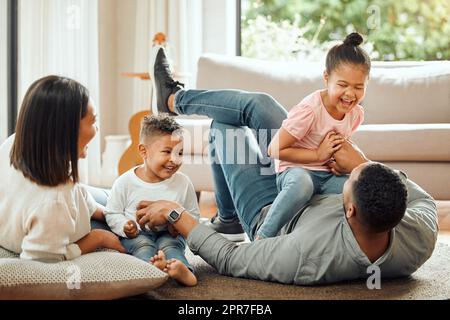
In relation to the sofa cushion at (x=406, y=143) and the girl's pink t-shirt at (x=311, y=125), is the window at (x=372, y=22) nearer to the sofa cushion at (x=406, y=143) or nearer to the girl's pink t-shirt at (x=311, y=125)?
the sofa cushion at (x=406, y=143)

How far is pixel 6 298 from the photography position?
156cm

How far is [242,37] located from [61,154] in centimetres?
442

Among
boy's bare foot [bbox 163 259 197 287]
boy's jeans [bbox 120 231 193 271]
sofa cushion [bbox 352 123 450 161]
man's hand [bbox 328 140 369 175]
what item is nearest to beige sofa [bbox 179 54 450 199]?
sofa cushion [bbox 352 123 450 161]

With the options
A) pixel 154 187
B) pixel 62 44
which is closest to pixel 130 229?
pixel 154 187

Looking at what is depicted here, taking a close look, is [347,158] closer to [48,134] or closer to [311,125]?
[311,125]

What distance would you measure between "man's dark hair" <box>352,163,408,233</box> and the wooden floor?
4.92ft

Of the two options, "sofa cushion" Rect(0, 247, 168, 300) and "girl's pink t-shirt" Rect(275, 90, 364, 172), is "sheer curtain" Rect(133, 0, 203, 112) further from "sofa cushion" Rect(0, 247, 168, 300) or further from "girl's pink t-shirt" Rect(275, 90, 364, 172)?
"sofa cushion" Rect(0, 247, 168, 300)

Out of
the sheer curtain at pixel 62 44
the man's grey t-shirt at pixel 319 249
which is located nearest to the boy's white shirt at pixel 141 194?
the man's grey t-shirt at pixel 319 249

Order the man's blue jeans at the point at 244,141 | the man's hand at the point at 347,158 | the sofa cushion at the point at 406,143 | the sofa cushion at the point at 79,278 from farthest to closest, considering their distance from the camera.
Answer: the sofa cushion at the point at 406,143
the man's blue jeans at the point at 244,141
the man's hand at the point at 347,158
the sofa cushion at the point at 79,278

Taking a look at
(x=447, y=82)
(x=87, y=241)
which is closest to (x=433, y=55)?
(x=447, y=82)

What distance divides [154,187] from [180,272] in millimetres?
409

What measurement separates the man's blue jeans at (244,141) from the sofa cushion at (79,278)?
52 cm

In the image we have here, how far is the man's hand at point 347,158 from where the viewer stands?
201 centimetres

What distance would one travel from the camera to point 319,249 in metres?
1.71
